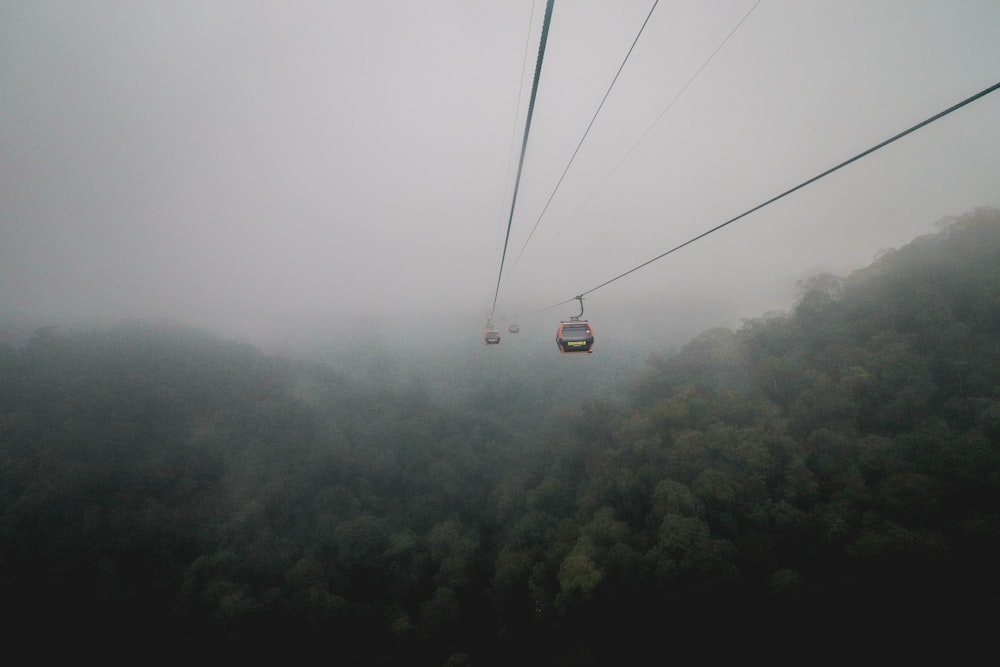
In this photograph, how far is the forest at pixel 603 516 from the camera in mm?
14586

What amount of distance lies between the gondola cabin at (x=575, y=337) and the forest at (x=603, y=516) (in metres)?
12.4

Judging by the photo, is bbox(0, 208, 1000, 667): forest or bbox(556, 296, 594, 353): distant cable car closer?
bbox(556, 296, 594, 353): distant cable car

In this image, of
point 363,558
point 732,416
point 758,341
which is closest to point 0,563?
point 363,558

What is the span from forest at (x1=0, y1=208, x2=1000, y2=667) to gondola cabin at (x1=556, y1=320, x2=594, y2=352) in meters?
12.4

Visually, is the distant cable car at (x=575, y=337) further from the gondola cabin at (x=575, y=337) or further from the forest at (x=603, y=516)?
the forest at (x=603, y=516)

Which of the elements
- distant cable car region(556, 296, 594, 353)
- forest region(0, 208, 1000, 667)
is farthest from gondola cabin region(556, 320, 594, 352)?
forest region(0, 208, 1000, 667)

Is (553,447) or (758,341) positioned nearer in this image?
(758,341)

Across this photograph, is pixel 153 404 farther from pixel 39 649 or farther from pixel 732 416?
pixel 732 416

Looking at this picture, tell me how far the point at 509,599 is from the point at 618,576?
7.25 meters

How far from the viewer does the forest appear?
14.6 m

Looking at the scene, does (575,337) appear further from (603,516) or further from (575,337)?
(603,516)

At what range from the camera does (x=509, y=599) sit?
21.6m

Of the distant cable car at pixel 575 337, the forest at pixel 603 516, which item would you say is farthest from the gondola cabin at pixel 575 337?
the forest at pixel 603 516

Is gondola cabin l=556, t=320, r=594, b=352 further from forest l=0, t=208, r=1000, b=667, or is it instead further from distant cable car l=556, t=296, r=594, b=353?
forest l=0, t=208, r=1000, b=667
